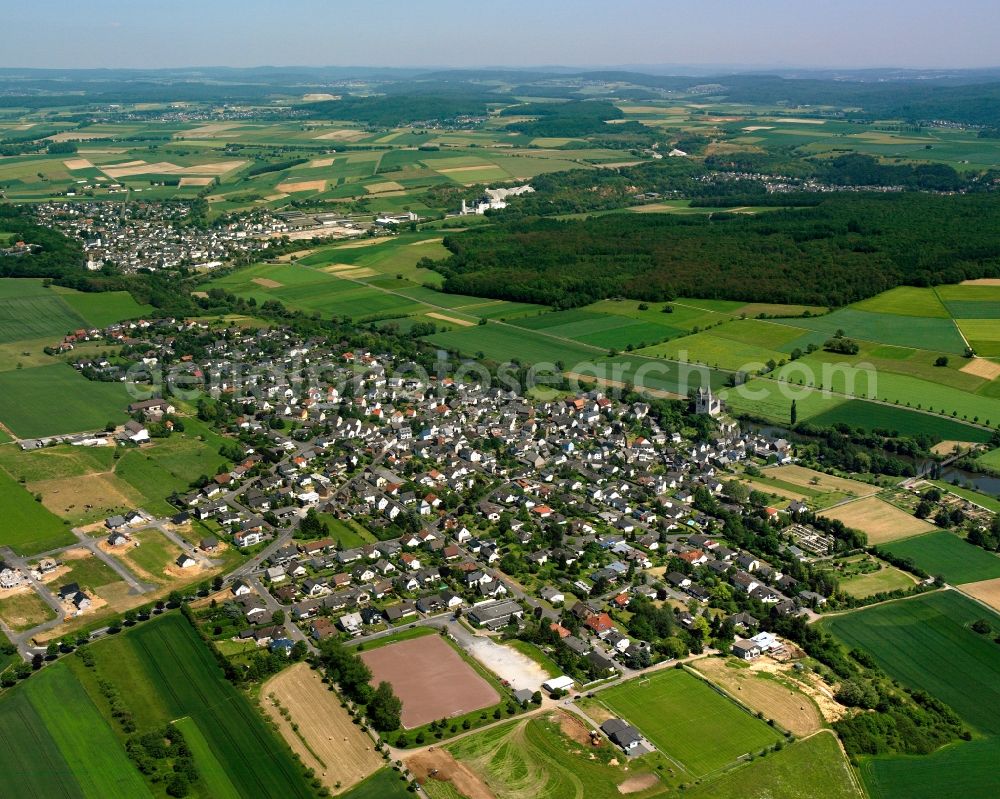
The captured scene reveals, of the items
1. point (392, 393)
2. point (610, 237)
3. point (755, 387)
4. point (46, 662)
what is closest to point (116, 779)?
point (46, 662)

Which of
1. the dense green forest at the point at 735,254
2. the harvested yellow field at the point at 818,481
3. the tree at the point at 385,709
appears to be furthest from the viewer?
the dense green forest at the point at 735,254

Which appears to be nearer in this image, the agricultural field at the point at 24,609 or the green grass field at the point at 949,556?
the agricultural field at the point at 24,609

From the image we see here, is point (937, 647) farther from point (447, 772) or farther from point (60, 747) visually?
point (60, 747)

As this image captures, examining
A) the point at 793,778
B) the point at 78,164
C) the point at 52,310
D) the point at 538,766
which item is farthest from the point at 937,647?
the point at 78,164

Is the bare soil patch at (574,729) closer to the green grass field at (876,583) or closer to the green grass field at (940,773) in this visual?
the green grass field at (940,773)

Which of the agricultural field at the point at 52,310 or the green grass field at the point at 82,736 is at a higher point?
the agricultural field at the point at 52,310

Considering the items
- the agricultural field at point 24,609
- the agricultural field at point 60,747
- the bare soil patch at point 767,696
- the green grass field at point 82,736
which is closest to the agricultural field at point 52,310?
the agricultural field at point 24,609

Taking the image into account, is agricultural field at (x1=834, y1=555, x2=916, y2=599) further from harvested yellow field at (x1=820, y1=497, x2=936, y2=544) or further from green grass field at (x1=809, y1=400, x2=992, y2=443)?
green grass field at (x1=809, y1=400, x2=992, y2=443)

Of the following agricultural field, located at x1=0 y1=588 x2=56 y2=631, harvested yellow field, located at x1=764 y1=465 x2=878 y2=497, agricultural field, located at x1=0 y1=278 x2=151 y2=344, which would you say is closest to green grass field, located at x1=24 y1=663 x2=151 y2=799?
agricultural field, located at x1=0 y1=588 x2=56 y2=631
